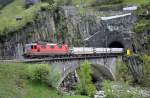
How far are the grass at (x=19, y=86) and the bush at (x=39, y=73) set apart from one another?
0.74m

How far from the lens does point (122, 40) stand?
115688mm

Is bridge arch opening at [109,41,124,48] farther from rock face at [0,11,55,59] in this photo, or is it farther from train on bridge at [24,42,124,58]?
train on bridge at [24,42,124,58]

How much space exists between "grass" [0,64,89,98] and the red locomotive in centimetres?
1613

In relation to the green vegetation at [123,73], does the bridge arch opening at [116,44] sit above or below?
above

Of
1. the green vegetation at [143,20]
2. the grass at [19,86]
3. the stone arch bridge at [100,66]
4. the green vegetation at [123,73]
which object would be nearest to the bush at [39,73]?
the grass at [19,86]

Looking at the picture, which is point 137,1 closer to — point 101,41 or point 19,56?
point 101,41

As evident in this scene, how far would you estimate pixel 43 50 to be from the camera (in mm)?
81625

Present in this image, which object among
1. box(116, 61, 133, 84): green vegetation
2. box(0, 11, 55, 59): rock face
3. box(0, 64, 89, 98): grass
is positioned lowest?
box(116, 61, 133, 84): green vegetation

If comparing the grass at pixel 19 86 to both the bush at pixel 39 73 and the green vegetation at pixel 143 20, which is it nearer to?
the bush at pixel 39 73

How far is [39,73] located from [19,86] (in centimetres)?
467

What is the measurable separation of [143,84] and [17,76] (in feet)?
145

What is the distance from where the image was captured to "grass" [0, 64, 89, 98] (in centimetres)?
5678

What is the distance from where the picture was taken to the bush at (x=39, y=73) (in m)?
62.4

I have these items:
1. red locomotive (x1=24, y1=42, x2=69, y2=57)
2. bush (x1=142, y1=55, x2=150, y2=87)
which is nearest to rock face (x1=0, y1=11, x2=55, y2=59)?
red locomotive (x1=24, y1=42, x2=69, y2=57)
